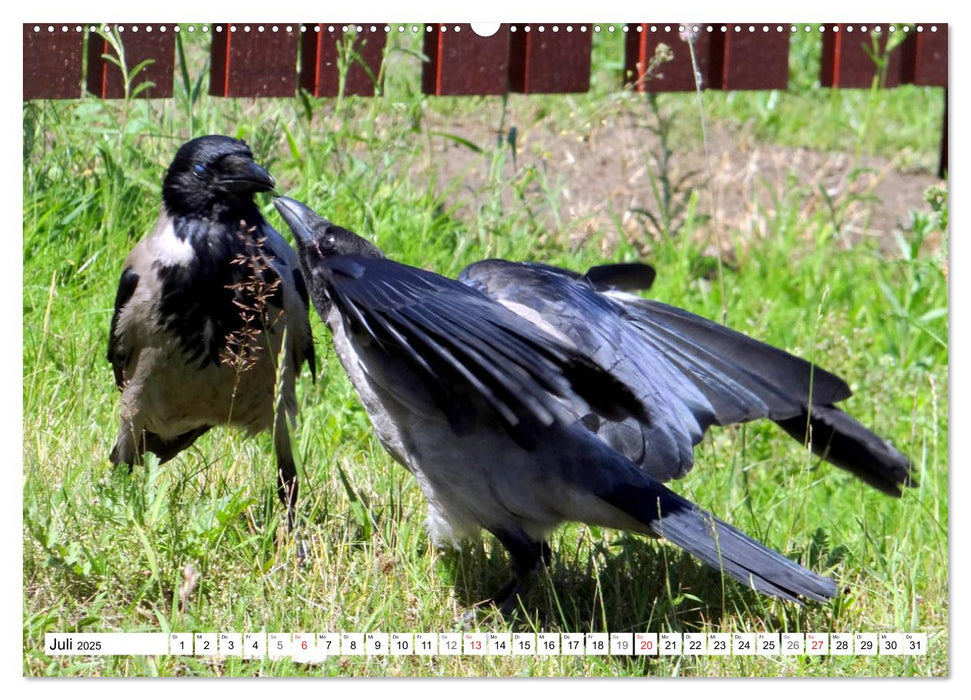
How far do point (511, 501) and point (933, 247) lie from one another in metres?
3.74

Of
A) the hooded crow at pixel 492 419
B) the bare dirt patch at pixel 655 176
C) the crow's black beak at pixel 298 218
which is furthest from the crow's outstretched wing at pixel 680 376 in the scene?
the bare dirt patch at pixel 655 176

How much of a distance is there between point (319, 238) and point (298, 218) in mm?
106

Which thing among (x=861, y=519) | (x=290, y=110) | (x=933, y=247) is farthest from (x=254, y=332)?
(x=933, y=247)

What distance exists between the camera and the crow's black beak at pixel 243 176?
3779 millimetres

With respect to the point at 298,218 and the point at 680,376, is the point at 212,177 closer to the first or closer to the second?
the point at 298,218

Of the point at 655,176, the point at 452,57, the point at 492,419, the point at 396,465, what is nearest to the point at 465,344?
the point at 492,419

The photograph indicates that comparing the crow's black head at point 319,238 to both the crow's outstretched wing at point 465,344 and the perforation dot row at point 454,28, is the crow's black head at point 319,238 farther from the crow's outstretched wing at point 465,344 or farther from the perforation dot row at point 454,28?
the perforation dot row at point 454,28

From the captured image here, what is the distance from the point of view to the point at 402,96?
195 inches

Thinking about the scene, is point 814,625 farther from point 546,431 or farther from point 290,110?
point 290,110

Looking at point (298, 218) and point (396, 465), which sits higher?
point (298, 218)

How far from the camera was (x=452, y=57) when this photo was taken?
4250 millimetres

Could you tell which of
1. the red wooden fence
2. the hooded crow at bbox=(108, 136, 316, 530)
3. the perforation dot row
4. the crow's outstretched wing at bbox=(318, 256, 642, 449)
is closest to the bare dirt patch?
the red wooden fence

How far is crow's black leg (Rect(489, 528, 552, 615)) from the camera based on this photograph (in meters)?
3.54

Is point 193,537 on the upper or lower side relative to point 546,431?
lower
